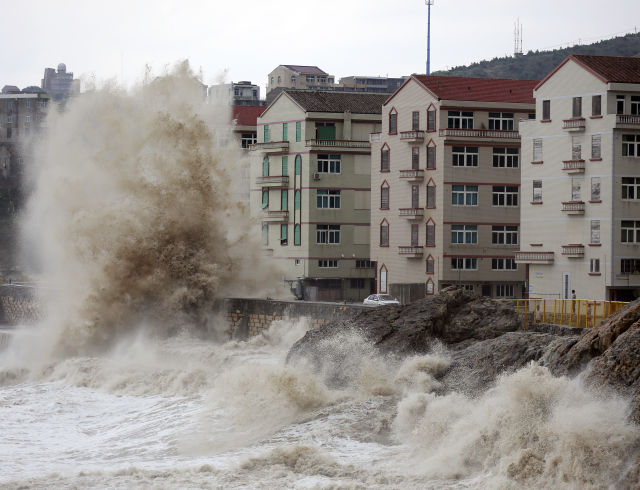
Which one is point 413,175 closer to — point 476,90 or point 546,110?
point 476,90

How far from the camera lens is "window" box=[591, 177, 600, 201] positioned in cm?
4300

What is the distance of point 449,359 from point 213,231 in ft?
64.2

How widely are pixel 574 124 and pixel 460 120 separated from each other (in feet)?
27.7

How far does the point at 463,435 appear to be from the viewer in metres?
17.1

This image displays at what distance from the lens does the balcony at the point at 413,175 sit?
2036 inches

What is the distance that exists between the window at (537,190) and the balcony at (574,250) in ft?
9.72

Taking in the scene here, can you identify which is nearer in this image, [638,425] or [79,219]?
[638,425]

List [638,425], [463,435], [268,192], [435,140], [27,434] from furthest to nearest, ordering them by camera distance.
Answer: [268,192] < [435,140] < [27,434] < [463,435] < [638,425]

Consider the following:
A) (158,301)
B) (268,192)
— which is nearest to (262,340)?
(158,301)

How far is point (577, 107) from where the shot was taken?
43750mm

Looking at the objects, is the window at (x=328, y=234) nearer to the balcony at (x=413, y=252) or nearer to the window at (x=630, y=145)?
the balcony at (x=413, y=252)

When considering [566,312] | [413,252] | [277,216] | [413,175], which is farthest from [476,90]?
[566,312]

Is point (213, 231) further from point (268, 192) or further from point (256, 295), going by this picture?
point (268, 192)

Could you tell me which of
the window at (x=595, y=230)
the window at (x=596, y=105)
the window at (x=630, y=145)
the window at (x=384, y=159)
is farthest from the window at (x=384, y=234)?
the window at (x=630, y=145)
